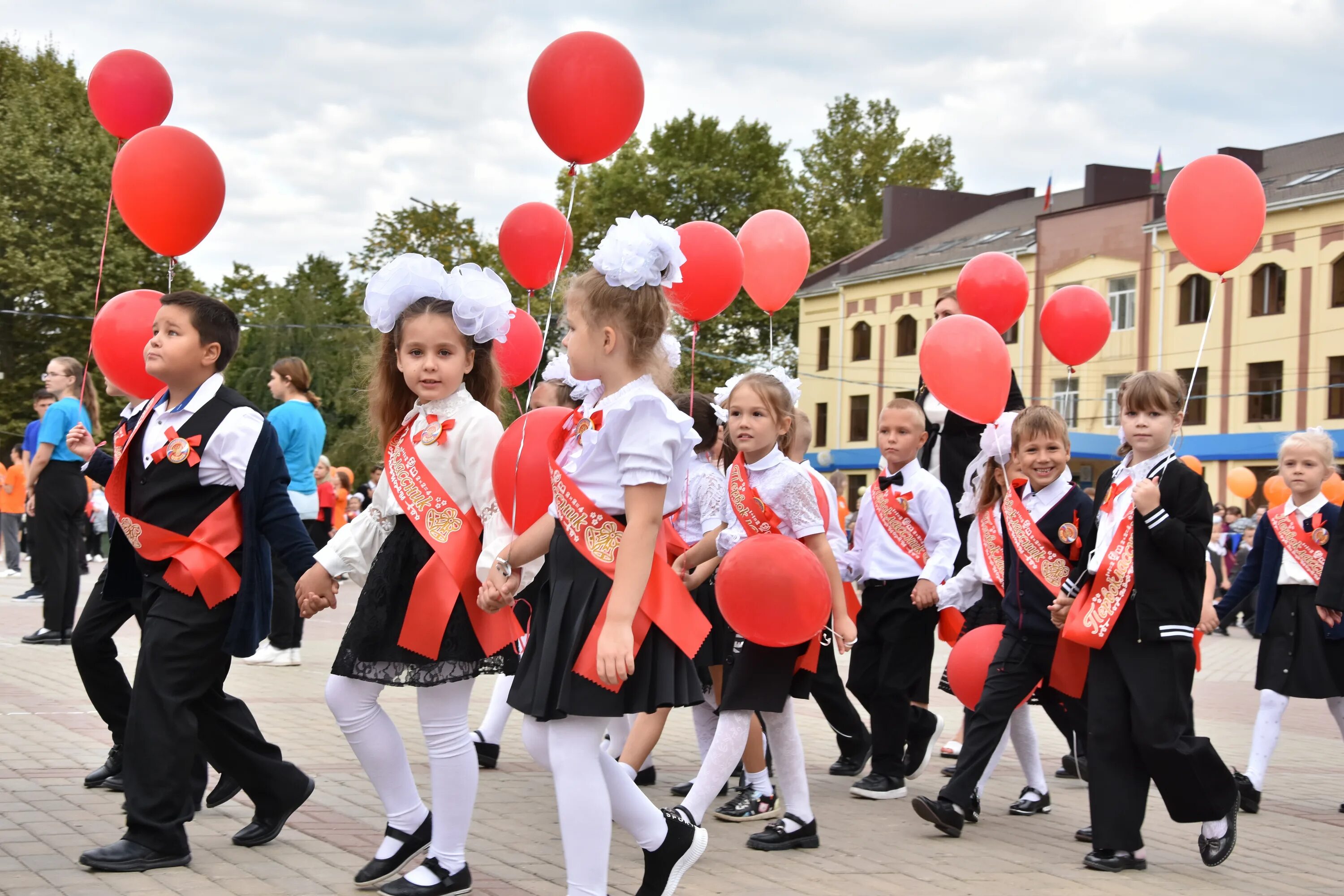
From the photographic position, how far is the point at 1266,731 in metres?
6.78

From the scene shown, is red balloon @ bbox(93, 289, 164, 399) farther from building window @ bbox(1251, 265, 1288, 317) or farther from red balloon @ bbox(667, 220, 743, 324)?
building window @ bbox(1251, 265, 1288, 317)

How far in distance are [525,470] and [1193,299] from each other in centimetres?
3586

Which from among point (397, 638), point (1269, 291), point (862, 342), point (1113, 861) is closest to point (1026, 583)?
point (1113, 861)

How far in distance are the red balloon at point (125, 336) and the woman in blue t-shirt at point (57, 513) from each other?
498 cm

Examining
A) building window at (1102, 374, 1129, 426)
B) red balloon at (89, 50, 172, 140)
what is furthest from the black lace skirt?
building window at (1102, 374, 1129, 426)

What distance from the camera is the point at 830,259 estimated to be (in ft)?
170

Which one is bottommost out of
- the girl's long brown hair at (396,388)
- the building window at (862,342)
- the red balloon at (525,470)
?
the red balloon at (525,470)

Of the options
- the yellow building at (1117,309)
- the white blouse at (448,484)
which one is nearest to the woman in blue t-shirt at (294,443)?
the white blouse at (448,484)

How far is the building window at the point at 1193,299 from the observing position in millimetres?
36500

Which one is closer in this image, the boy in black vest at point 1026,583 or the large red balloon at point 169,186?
the boy in black vest at point 1026,583

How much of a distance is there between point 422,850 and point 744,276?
380cm

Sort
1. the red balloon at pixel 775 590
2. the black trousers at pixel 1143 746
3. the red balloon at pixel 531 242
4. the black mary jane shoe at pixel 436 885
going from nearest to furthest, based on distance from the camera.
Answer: the black mary jane shoe at pixel 436 885, the red balloon at pixel 775 590, the black trousers at pixel 1143 746, the red balloon at pixel 531 242

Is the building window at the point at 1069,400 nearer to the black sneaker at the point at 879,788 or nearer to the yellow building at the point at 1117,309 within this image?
the yellow building at the point at 1117,309

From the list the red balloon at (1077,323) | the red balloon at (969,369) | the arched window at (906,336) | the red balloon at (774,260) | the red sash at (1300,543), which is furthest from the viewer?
the arched window at (906,336)
